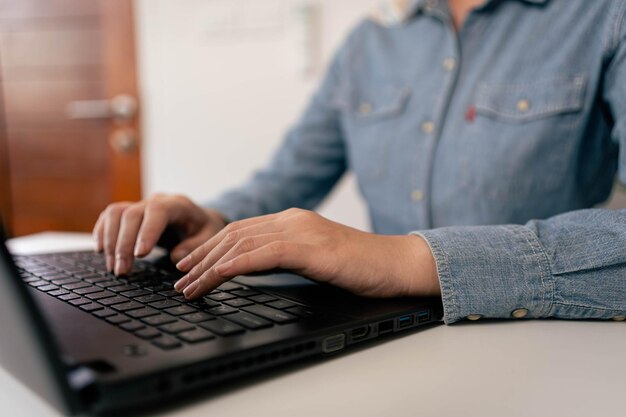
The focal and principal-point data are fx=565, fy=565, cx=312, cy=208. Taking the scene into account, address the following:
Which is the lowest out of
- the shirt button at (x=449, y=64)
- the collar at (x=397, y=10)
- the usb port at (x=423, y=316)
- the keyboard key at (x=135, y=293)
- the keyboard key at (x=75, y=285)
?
the usb port at (x=423, y=316)

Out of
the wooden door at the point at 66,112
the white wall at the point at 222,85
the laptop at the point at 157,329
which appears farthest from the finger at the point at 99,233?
the wooden door at the point at 66,112

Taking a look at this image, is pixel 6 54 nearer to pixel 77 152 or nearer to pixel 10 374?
pixel 77 152

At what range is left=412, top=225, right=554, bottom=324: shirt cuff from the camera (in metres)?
0.53

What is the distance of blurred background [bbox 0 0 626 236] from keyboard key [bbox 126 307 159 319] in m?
1.42

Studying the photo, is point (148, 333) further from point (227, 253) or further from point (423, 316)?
point (423, 316)

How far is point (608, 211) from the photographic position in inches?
23.6

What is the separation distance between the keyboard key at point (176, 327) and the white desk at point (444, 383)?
5cm

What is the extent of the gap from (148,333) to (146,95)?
2.00 meters

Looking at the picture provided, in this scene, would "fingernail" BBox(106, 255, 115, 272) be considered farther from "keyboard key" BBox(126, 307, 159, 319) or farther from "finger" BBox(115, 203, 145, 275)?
"keyboard key" BBox(126, 307, 159, 319)

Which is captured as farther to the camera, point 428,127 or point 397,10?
point 397,10

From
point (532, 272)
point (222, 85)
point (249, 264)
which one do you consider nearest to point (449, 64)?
point (532, 272)

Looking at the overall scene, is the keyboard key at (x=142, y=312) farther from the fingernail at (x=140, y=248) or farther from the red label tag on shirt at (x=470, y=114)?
the red label tag on shirt at (x=470, y=114)

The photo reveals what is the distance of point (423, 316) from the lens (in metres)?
0.53

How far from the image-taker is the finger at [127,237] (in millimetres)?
633
